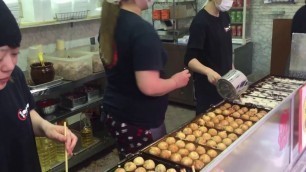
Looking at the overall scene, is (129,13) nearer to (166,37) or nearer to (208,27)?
(208,27)

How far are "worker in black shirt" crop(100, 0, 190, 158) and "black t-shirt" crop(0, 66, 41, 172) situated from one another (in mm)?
471

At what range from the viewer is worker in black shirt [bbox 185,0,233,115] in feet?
7.27

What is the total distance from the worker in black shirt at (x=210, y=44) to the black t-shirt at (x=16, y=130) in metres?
1.18


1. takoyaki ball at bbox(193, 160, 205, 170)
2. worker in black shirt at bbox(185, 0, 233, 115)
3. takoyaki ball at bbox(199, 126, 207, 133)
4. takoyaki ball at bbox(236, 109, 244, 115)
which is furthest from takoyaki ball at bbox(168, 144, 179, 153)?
worker in black shirt at bbox(185, 0, 233, 115)

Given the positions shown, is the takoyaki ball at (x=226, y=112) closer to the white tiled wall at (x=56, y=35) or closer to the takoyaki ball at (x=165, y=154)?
the takoyaki ball at (x=165, y=154)

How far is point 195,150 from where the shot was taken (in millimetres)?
1568

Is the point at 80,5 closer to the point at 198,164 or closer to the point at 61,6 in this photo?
the point at 61,6

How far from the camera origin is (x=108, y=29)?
161cm

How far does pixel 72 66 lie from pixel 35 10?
67 centimetres

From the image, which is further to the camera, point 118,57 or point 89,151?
point 89,151

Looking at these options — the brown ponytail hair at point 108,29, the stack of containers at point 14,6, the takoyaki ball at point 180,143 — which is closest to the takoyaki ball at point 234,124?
the takoyaki ball at point 180,143

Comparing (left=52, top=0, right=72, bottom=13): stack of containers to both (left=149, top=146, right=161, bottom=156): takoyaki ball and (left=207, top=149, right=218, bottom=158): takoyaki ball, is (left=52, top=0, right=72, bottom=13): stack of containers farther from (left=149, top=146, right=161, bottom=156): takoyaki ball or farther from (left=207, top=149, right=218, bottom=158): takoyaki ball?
(left=207, top=149, right=218, bottom=158): takoyaki ball

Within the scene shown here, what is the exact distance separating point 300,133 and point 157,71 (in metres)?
0.71

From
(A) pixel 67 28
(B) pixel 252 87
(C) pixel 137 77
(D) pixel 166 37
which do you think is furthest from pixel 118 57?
(D) pixel 166 37
